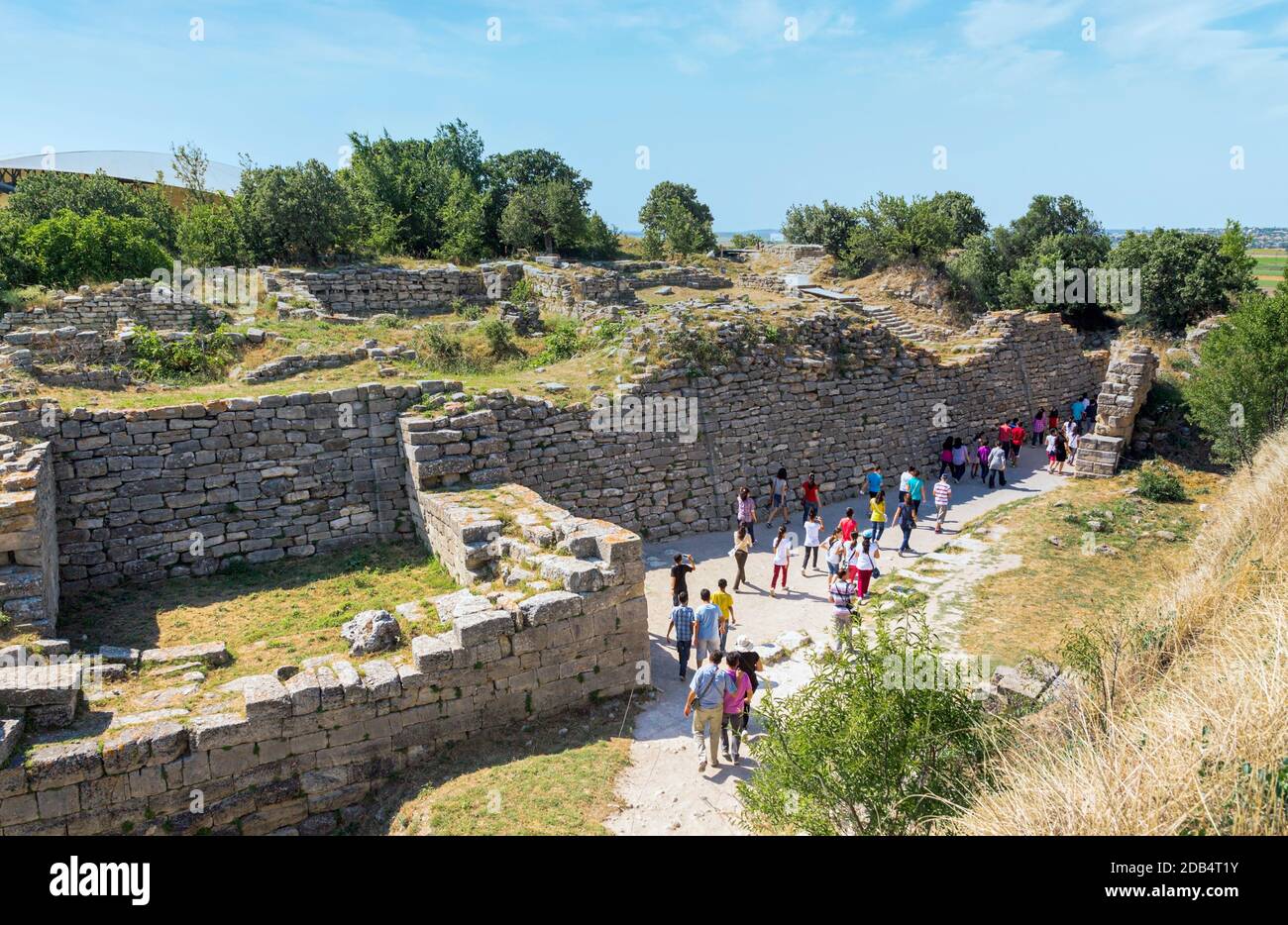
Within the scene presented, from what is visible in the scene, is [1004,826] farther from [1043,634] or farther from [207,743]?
[1043,634]

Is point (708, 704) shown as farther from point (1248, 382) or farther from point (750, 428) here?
point (1248, 382)

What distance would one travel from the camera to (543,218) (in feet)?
99.5

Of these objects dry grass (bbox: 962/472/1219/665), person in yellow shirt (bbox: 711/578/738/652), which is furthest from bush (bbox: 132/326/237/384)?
dry grass (bbox: 962/472/1219/665)

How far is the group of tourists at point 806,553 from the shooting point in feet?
25.4

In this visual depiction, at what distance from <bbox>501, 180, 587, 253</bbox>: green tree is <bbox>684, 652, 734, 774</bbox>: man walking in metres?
24.9

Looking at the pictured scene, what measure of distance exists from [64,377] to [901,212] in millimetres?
30208

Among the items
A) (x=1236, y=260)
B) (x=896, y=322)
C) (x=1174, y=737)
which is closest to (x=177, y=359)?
(x=1174, y=737)

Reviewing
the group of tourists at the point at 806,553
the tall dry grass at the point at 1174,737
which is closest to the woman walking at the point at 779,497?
the group of tourists at the point at 806,553

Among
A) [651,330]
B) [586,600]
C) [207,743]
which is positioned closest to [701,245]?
[651,330]

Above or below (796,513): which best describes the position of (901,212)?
above

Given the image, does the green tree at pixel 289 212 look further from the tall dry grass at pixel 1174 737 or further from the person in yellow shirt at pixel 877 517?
the tall dry grass at pixel 1174 737

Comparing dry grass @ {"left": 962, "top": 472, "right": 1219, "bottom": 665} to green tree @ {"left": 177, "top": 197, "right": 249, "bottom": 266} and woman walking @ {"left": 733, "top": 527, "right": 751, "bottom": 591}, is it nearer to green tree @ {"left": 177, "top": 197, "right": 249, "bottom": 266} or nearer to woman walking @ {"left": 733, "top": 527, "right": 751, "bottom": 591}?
woman walking @ {"left": 733, "top": 527, "right": 751, "bottom": 591}

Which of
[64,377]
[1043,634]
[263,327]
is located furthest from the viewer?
[263,327]

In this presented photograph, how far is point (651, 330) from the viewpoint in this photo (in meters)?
15.7
